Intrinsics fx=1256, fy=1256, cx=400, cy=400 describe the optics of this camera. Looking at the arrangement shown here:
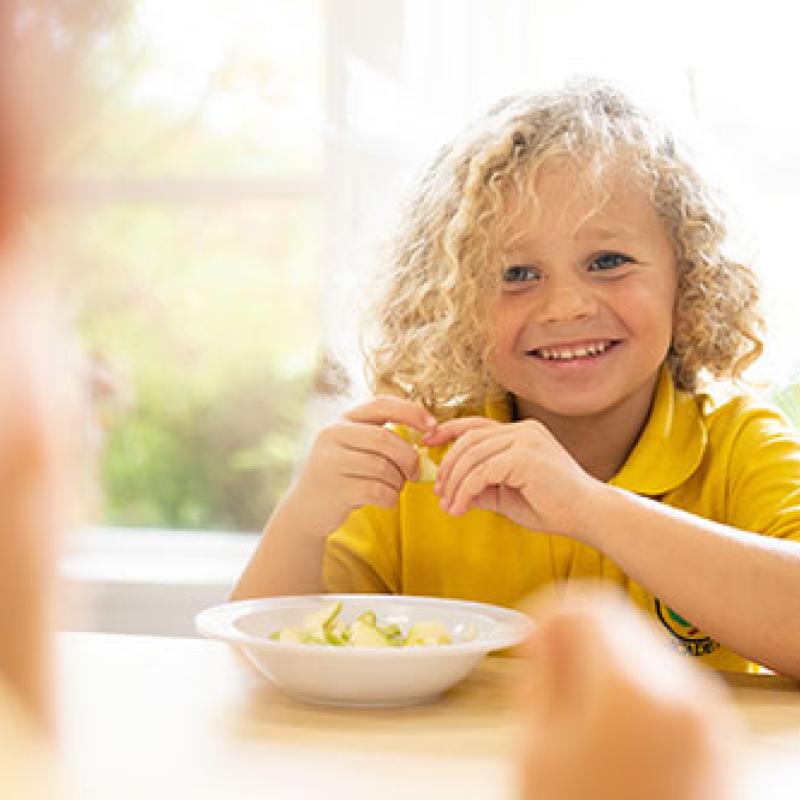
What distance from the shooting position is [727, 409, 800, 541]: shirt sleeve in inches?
43.6

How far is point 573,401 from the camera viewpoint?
1236mm

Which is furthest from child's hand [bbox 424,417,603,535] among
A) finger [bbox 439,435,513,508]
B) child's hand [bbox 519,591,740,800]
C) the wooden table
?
child's hand [bbox 519,591,740,800]

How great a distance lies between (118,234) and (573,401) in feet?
12.8

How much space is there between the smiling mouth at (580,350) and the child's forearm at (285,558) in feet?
0.99

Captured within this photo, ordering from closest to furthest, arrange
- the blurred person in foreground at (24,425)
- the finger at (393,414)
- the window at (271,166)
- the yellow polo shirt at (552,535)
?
the blurred person in foreground at (24,425) → the finger at (393,414) → the yellow polo shirt at (552,535) → the window at (271,166)

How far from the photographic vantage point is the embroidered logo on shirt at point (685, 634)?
110 centimetres

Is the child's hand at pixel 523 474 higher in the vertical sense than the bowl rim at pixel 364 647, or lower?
higher

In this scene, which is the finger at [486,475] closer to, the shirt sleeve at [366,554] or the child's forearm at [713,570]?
Answer: the child's forearm at [713,570]

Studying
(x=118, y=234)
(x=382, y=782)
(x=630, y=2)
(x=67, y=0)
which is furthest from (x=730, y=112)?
(x=118, y=234)

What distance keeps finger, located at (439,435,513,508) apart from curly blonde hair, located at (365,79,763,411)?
0.98 feet

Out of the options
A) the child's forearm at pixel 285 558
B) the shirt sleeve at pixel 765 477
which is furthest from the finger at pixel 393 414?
the shirt sleeve at pixel 765 477

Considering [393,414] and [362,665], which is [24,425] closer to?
[362,665]

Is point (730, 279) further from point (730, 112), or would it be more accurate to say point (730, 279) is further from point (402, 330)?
point (730, 112)

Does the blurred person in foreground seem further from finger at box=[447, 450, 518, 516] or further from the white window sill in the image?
the white window sill
